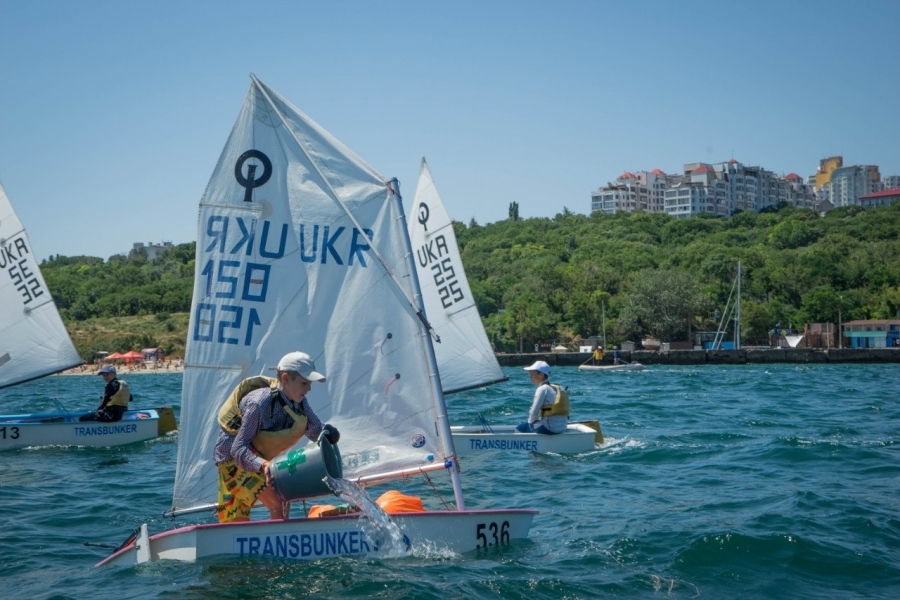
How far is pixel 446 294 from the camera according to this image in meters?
19.1

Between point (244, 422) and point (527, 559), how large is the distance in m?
3.00

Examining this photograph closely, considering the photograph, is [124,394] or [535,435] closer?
[535,435]

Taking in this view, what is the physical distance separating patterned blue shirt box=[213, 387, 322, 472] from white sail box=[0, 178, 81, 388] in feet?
42.0

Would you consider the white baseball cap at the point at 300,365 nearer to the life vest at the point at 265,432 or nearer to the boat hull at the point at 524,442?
the life vest at the point at 265,432

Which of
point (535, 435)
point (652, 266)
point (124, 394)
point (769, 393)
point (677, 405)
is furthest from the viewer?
point (652, 266)

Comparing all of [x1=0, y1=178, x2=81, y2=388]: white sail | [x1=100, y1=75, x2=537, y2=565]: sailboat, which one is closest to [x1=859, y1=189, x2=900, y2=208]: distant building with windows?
[x1=0, y1=178, x2=81, y2=388]: white sail

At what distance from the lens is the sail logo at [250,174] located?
855cm

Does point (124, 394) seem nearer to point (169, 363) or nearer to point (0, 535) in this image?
point (0, 535)

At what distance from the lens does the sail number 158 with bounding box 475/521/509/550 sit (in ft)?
27.6

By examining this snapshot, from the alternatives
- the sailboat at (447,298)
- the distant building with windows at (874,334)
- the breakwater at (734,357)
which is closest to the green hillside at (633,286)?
the distant building with windows at (874,334)

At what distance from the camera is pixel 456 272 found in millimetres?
19203

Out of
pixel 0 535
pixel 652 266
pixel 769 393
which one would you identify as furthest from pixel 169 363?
pixel 0 535

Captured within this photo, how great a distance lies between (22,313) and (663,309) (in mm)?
74907

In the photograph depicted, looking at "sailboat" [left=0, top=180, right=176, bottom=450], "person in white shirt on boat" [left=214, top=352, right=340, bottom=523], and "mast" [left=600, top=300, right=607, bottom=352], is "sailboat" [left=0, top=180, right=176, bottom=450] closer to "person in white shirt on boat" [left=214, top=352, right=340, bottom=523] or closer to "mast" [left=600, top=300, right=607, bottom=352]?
"person in white shirt on boat" [left=214, top=352, right=340, bottom=523]
